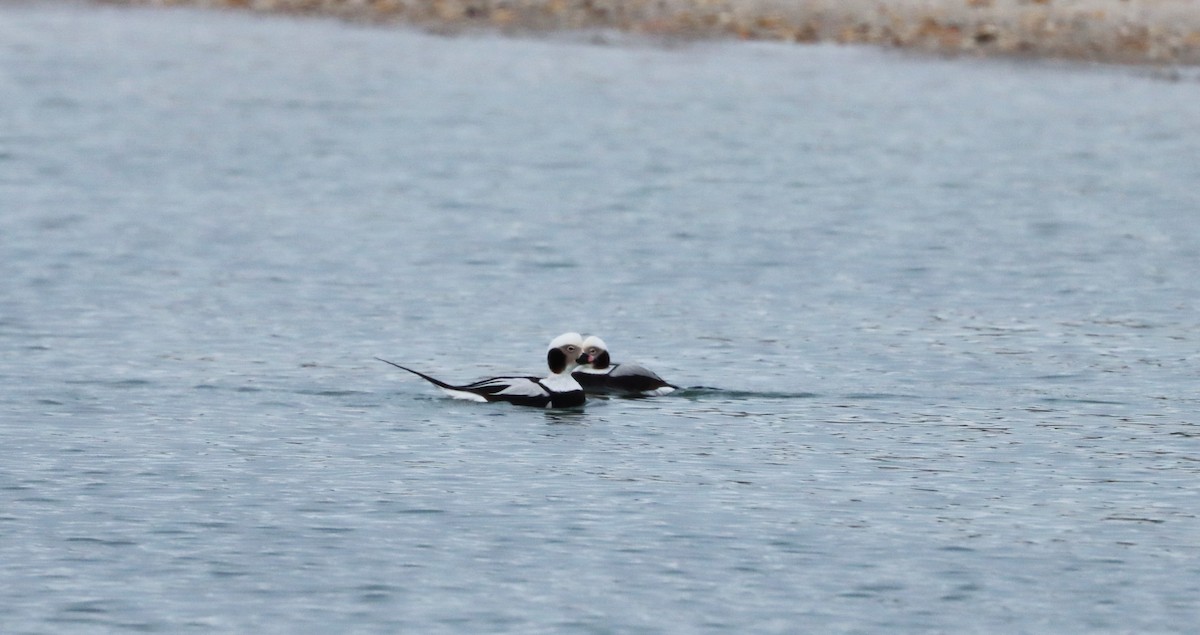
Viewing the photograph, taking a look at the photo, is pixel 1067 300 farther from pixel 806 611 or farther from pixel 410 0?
pixel 410 0

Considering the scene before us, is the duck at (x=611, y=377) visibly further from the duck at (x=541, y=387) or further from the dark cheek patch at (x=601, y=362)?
the duck at (x=541, y=387)

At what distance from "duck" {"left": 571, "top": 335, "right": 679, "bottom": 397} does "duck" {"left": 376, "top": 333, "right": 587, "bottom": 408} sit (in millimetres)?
122

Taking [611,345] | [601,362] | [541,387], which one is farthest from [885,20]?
[541,387]

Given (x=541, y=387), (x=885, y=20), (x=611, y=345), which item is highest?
(x=885, y=20)

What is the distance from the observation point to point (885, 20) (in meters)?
38.3

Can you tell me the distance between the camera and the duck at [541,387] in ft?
54.7

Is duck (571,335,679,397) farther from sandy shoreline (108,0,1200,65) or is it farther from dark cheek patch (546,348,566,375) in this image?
sandy shoreline (108,0,1200,65)

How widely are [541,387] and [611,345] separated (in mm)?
2467

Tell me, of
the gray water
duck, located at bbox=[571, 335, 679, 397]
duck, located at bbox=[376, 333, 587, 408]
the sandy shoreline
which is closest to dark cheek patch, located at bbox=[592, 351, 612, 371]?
duck, located at bbox=[571, 335, 679, 397]

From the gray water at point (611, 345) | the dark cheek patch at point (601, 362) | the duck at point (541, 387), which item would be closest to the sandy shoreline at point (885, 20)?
the gray water at point (611, 345)

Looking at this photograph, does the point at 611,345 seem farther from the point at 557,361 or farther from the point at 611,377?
the point at 611,377

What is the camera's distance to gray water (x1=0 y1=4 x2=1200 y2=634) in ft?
39.9

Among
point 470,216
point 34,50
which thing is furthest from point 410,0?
point 470,216

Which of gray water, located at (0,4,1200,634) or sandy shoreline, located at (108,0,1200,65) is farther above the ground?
sandy shoreline, located at (108,0,1200,65)
